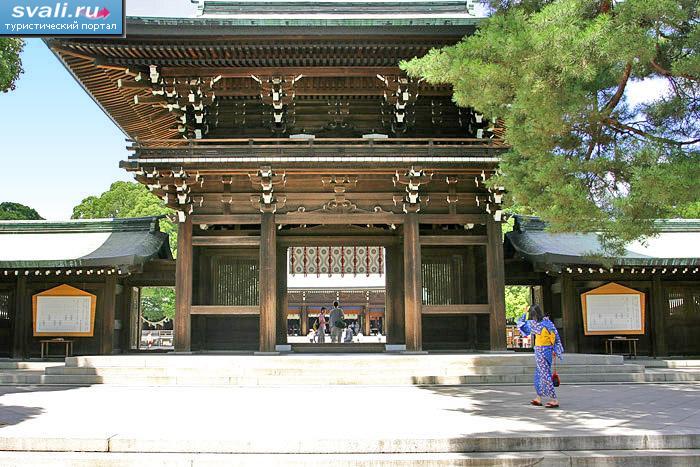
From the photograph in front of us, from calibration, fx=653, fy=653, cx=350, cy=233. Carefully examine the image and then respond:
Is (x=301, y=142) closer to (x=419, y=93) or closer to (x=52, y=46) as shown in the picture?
(x=419, y=93)

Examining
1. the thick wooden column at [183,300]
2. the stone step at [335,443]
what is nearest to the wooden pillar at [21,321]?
the thick wooden column at [183,300]

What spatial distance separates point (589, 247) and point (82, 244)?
16.2 metres

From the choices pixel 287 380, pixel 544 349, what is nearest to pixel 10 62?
pixel 287 380

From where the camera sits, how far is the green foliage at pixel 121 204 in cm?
4931

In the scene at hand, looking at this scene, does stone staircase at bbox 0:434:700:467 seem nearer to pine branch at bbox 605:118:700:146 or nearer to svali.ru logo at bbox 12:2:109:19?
pine branch at bbox 605:118:700:146

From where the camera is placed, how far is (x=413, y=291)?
17312 millimetres

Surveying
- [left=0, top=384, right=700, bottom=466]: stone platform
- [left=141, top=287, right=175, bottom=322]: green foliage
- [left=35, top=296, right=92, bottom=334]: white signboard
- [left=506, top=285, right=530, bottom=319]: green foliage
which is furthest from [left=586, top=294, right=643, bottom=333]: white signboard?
[left=141, top=287, right=175, bottom=322]: green foliage

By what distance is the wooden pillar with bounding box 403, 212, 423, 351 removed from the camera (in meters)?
17.3

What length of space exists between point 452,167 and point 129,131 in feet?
39.2

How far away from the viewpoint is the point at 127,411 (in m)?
10.2

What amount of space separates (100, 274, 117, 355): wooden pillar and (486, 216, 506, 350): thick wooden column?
10817mm

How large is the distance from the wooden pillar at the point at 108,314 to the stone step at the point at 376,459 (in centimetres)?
1168

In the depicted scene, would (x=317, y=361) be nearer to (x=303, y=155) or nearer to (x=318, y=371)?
(x=318, y=371)

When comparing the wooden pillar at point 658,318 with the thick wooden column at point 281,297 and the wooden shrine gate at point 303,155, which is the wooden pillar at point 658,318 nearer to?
the wooden shrine gate at point 303,155
